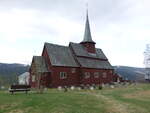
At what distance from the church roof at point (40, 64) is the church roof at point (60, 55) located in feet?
6.62

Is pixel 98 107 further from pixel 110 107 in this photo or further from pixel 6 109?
pixel 6 109

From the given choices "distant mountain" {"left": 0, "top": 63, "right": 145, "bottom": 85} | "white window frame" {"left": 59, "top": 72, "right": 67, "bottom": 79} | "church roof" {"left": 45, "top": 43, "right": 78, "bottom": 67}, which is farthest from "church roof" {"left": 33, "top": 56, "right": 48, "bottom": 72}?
"distant mountain" {"left": 0, "top": 63, "right": 145, "bottom": 85}

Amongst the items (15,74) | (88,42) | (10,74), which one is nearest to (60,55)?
(88,42)

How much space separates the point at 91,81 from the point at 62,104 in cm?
3102

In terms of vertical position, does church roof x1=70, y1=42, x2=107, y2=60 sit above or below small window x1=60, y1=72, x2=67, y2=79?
above

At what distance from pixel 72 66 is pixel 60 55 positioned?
3585 mm

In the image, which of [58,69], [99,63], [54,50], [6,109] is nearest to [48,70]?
[58,69]

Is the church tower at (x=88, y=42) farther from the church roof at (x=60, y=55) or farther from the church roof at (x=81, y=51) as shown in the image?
the church roof at (x=60, y=55)

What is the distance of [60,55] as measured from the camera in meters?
44.7

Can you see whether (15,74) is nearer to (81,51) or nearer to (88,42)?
(88,42)

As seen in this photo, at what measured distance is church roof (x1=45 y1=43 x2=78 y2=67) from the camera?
140ft

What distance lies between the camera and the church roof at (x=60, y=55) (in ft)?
140

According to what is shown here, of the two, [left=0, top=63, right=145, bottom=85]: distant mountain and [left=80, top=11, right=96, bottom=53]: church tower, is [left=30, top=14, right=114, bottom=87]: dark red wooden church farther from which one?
[left=0, top=63, right=145, bottom=85]: distant mountain

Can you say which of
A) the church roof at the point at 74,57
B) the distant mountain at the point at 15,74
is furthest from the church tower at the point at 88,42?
the distant mountain at the point at 15,74
